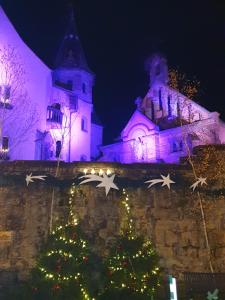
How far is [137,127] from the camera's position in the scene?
132ft

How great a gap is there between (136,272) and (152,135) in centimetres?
2734

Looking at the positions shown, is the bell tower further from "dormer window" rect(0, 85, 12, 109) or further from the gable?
"dormer window" rect(0, 85, 12, 109)

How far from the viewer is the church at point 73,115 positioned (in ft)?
76.1

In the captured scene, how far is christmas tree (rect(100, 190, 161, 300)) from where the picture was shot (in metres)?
11.8

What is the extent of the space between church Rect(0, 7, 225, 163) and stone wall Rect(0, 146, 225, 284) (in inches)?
201

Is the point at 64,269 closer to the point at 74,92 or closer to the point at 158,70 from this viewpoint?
the point at 74,92

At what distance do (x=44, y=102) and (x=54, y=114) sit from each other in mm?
2664

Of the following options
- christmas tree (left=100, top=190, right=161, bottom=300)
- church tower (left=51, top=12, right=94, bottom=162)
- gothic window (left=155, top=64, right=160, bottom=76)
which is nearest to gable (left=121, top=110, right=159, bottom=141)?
church tower (left=51, top=12, right=94, bottom=162)

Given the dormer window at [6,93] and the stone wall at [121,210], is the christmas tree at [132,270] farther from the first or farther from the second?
the dormer window at [6,93]

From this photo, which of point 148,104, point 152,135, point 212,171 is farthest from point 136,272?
point 148,104

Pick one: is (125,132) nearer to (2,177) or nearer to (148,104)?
(148,104)

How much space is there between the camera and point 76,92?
124 ft

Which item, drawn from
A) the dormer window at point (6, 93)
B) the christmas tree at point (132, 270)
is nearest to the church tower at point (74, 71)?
the dormer window at point (6, 93)

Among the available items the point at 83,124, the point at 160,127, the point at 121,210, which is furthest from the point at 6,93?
the point at 160,127
